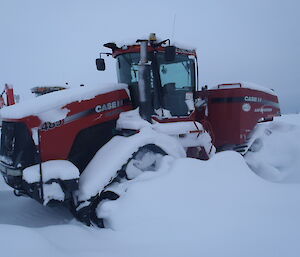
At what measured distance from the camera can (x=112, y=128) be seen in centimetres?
407

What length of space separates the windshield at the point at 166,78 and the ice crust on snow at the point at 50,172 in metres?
1.71

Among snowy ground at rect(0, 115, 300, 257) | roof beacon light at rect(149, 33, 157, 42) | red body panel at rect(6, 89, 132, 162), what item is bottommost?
snowy ground at rect(0, 115, 300, 257)

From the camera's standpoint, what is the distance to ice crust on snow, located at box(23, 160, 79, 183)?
2.97 metres

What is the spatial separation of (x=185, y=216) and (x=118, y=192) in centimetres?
86

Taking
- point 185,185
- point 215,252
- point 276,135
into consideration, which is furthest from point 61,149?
point 276,135

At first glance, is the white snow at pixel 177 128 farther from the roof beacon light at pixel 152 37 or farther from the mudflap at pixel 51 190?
the mudflap at pixel 51 190

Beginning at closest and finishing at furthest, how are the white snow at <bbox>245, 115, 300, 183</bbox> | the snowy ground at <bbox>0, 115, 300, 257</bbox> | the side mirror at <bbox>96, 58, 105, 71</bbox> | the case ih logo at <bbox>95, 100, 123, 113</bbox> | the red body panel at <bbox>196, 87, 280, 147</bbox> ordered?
the snowy ground at <bbox>0, 115, 300, 257</bbox> → the case ih logo at <bbox>95, 100, 123, 113</bbox> → the white snow at <bbox>245, 115, 300, 183</bbox> → the side mirror at <bbox>96, 58, 105, 71</bbox> → the red body panel at <bbox>196, 87, 280, 147</bbox>

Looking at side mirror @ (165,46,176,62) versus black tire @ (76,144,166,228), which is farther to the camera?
side mirror @ (165,46,176,62)

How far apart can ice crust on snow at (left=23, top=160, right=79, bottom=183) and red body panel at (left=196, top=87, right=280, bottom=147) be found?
306cm

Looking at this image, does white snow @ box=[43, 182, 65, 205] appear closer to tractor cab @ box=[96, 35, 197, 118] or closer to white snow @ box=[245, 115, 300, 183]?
tractor cab @ box=[96, 35, 197, 118]

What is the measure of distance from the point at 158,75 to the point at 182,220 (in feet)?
7.78

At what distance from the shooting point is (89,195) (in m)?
3.05

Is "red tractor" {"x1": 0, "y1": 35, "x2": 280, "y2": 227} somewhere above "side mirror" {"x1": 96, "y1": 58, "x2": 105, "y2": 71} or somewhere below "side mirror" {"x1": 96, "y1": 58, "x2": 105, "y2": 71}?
below

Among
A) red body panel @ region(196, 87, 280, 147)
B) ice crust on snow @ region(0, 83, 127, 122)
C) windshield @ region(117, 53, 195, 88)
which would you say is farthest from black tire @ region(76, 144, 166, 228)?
red body panel @ region(196, 87, 280, 147)
